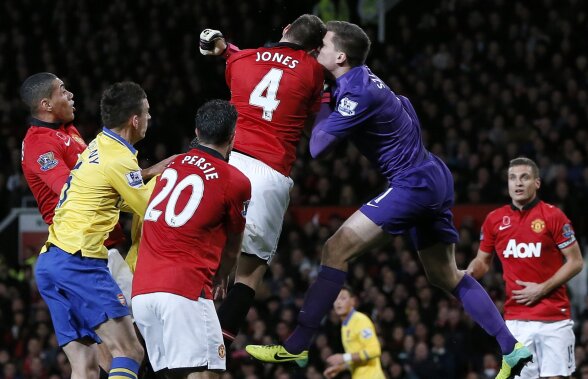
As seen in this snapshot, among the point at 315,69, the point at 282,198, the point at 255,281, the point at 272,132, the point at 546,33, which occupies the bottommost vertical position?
the point at 255,281

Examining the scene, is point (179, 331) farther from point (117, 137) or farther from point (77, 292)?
point (117, 137)

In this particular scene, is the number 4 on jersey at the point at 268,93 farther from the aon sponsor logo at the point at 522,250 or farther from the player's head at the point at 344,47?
the aon sponsor logo at the point at 522,250

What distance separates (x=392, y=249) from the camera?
46.6 feet

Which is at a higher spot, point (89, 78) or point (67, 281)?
point (89, 78)

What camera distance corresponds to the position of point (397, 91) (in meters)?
16.5

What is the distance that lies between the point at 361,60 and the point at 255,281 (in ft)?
5.20

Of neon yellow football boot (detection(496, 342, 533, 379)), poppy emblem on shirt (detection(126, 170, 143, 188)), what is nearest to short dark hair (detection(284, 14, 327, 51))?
poppy emblem on shirt (detection(126, 170, 143, 188))

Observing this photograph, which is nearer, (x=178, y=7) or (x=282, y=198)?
(x=282, y=198)

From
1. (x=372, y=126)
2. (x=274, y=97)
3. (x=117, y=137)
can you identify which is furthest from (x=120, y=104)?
(x=372, y=126)

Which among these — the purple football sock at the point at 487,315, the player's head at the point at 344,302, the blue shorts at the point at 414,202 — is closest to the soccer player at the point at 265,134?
the blue shorts at the point at 414,202

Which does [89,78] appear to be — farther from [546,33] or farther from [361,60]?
[361,60]

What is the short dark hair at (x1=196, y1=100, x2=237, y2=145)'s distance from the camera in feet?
19.5

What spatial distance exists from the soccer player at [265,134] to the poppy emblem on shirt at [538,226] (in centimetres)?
279

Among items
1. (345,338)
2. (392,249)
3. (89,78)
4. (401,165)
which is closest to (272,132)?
(401,165)
